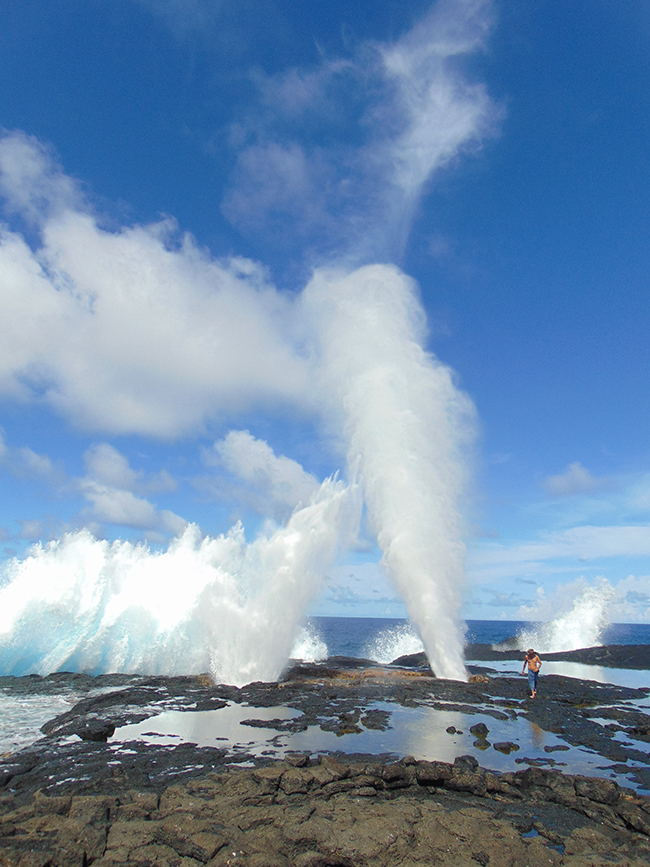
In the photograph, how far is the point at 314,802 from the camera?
996 cm

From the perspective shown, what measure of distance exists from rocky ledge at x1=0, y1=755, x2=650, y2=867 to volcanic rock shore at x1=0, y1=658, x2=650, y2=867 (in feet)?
0.08

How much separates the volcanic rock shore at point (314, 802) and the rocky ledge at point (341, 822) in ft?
0.08

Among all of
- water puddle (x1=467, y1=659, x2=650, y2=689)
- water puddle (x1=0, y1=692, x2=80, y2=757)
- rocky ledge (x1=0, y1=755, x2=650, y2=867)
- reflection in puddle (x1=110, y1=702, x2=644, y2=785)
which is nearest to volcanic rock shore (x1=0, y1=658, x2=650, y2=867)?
rocky ledge (x1=0, y1=755, x2=650, y2=867)

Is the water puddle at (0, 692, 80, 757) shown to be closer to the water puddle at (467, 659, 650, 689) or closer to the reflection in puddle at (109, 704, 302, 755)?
the reflection in puddle at (109, 704, 302, 755)

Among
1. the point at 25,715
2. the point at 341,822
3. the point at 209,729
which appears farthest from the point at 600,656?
the point at 25,715

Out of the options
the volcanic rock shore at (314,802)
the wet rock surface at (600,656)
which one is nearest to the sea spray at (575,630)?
the wet rock surface at (600,656)

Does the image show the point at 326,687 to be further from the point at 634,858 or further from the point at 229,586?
the point at 634,858

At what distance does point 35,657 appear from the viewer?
123ft

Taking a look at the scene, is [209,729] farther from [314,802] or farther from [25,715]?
[25,715]

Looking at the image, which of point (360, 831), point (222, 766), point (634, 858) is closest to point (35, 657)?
point (222, 766)

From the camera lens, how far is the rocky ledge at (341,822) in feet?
26.4

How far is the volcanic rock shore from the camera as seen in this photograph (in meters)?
8.16

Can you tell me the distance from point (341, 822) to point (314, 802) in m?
1.12

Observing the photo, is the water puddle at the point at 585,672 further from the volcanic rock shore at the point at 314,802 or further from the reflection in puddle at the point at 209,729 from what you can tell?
the reflection in puddle at the point at 209,729
